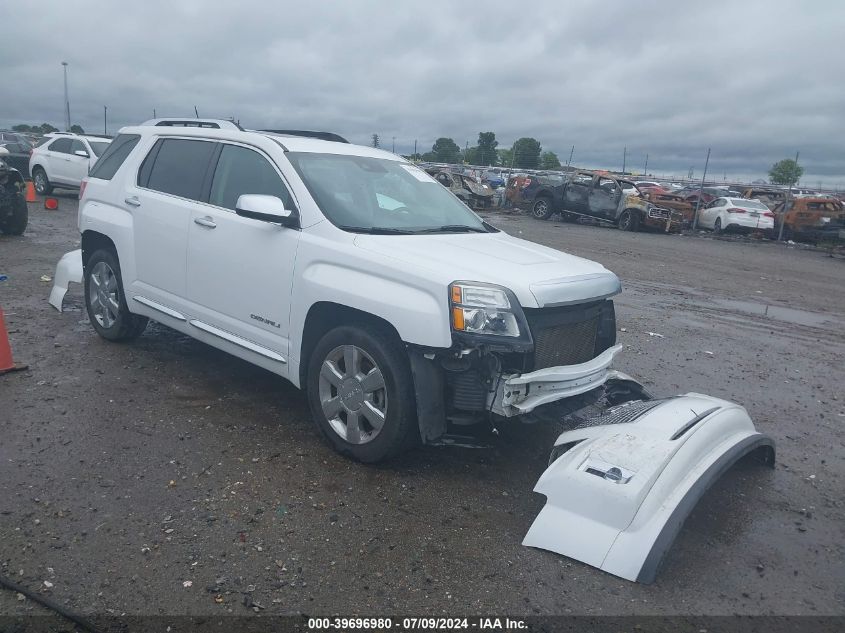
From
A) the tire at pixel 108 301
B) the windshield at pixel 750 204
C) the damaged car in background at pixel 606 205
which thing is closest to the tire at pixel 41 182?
the damaged car in background at pixel 606 205

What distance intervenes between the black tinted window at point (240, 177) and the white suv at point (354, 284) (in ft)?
0.04

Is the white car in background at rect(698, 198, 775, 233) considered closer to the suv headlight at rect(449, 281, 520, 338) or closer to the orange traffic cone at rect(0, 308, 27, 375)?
the suv headlight at rect(449, 281, 520, 338)

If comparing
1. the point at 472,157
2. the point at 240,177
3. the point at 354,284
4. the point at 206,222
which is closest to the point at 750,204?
the point at 240,177

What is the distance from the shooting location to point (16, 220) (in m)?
12.9

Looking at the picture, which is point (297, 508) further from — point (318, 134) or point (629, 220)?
point (629, 220)

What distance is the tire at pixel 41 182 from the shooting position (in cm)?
2053

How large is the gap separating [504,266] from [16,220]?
1186 centimetres

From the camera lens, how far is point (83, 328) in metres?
6.82

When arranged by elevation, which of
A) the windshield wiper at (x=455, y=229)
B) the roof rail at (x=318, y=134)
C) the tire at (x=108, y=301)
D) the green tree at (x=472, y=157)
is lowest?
the tire at (x=108, y=301)

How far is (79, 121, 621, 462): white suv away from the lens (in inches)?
149

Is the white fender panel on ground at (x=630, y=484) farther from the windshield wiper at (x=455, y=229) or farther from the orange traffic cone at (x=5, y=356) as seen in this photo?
the orange traffic cone at (x=5, y=356)

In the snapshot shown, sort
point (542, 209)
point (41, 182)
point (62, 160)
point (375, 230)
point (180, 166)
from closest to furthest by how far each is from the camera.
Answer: point (375, 230) → point (180, 166) → point (62, 160) → point (41, 182) → point (542, 209)

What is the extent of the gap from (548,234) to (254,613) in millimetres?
18654

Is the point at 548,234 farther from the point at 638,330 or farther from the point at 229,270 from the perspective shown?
the point at 229,270
